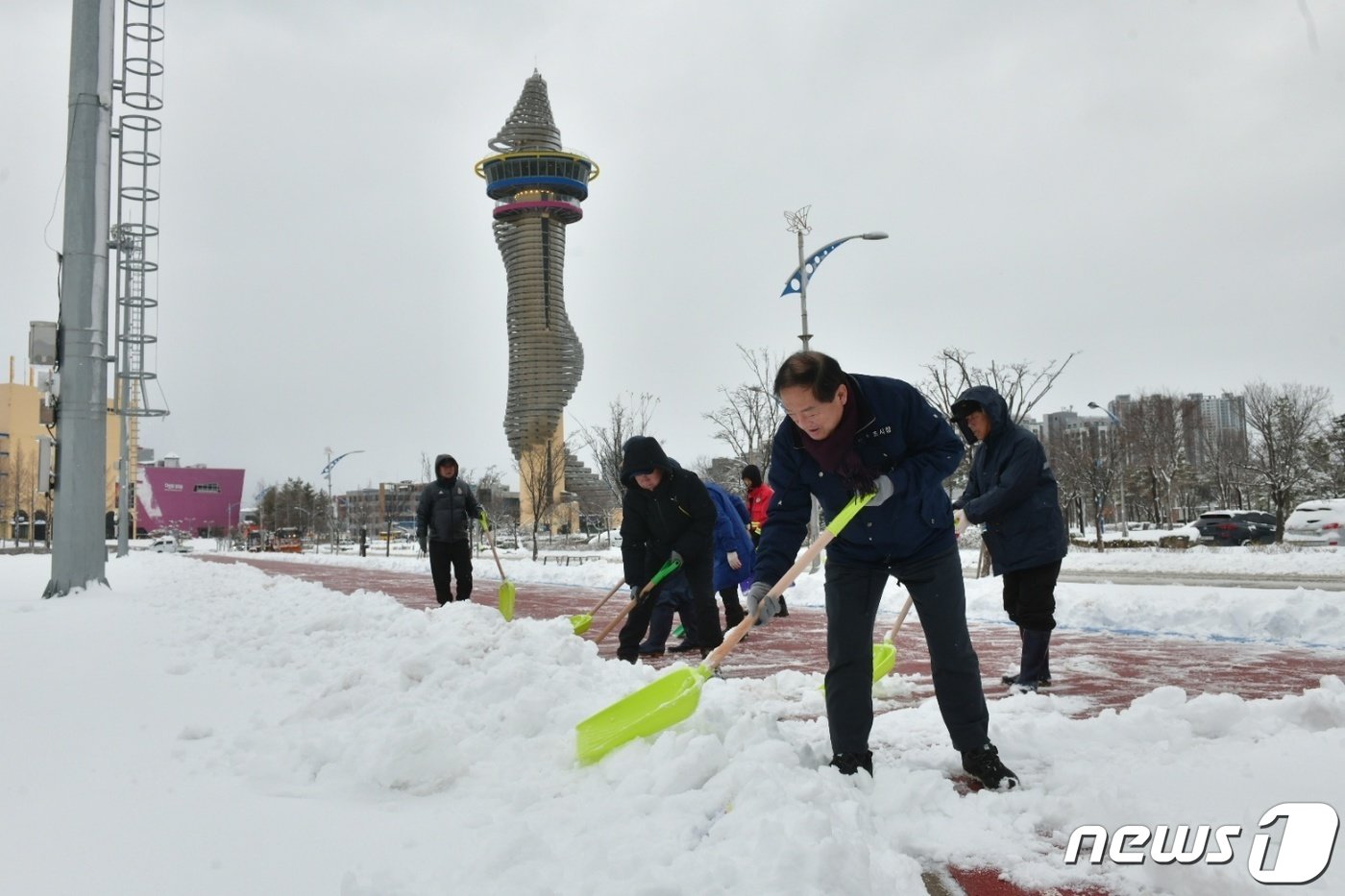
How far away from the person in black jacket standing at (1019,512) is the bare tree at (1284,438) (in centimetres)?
3098

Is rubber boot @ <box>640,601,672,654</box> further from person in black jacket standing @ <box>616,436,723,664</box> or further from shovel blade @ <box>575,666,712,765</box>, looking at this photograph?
shovel blade @ <box>575,666,712,765</box>

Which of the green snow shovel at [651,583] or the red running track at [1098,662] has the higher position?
the green snow shovel at [651,583]

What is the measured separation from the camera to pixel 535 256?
8944 centimetres

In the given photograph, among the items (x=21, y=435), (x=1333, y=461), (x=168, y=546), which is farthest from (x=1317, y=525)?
(x=21, y=435)

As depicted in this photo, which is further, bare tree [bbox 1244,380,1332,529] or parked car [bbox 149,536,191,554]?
parked car [bbox 149,536,191,554]

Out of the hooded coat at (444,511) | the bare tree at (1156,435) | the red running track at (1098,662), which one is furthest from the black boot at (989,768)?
the bare tree at (1156,435)

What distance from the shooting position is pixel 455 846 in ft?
8.32

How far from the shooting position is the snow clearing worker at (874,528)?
10.4 feet

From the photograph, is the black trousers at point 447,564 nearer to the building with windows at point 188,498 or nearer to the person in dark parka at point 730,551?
the person in dark parka at point 730,551

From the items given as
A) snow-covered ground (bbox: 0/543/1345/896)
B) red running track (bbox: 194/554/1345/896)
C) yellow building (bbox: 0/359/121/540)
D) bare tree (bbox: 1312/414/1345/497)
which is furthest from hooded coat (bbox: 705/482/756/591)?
yellow building (bbox: 0/359/121/540)

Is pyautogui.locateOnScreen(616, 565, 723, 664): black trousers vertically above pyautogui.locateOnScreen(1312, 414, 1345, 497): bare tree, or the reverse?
pyautogui.locateOnScreen(1312, 414, 1345, 497): bare tree

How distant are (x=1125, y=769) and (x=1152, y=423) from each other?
41.4 m

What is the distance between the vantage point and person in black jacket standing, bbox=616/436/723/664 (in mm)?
6176

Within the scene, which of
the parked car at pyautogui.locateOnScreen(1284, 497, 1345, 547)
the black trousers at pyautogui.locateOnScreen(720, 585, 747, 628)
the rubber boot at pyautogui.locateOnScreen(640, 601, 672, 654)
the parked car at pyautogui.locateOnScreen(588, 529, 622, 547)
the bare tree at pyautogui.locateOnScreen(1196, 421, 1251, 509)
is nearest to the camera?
the rubber boot at pyautogui.locateOnScreen(640, 601, 672, 654)
